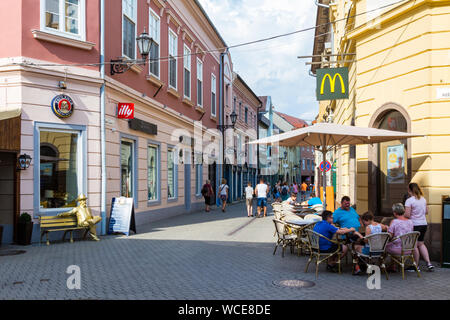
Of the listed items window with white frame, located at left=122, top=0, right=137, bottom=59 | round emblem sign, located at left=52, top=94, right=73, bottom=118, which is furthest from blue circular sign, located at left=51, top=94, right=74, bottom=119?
window with white frame, located at left=122, top=0, right=137, bottom=59

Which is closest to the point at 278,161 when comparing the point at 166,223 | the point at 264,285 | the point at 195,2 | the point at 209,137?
the point at 209,137

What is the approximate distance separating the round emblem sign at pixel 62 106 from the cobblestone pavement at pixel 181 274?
133 inches

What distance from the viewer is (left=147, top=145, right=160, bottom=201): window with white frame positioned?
667 inches

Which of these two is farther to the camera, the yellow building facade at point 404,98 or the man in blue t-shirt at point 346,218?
the yellow building facade at point 404,98

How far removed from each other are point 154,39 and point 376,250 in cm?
1267

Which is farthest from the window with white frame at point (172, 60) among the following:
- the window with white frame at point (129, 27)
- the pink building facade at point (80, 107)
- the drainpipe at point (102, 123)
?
the drainpipe at point (102, 123)

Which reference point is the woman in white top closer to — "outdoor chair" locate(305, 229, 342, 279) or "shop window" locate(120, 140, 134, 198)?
"outdoor chair" locate(305, 229, 342, 279)

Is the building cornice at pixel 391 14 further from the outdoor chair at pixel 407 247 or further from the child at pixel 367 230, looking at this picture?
the outdoor chair at pixel 407 247

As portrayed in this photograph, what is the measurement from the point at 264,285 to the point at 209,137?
1970cm

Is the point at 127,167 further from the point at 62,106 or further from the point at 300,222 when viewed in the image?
the point at 300,222

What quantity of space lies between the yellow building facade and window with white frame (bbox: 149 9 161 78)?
763 cm

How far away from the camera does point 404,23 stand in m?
9.86

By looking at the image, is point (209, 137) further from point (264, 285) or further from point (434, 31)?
point (264, 285)

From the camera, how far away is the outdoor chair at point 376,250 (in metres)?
Result: 7.31
